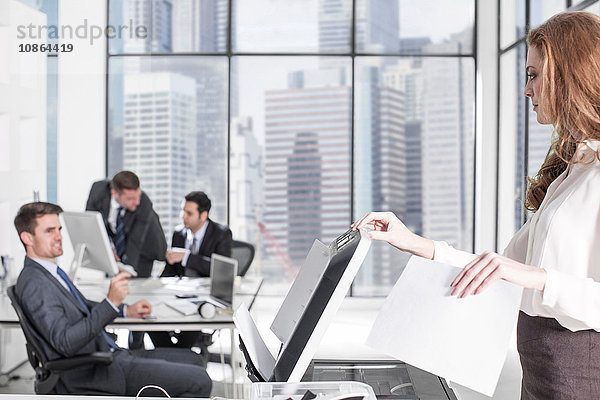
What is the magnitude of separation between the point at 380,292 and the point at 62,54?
3846mm

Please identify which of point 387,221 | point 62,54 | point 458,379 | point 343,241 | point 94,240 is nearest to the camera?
point 458,379

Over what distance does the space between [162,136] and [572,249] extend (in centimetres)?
513

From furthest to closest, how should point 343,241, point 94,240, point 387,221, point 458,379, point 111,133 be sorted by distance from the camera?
1. point 111,133
2. point 94,240
3. point 387,221
4. point 343,241
5. point 458,379

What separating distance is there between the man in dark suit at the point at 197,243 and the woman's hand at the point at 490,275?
11.8 feet

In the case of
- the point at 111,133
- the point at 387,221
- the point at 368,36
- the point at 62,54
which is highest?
the point at 368,36

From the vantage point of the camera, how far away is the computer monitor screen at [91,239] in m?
3.98

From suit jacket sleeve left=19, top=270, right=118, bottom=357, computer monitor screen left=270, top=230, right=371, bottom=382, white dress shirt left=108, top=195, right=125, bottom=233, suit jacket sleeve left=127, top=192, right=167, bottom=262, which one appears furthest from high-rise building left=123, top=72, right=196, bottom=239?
computer monitor screen left=270, top=230, right=371, bottom=382

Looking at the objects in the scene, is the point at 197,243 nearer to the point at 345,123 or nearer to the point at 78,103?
the point at 78,103

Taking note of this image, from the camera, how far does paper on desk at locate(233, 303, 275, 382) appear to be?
Answer: 1.49 m

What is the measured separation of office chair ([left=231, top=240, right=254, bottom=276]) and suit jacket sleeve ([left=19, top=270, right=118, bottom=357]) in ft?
6.69

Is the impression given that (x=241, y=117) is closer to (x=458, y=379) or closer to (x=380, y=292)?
(x=380, y=292)

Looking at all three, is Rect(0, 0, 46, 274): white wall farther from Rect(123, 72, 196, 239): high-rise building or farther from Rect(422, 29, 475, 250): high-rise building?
Rect(422, 29, 475, 250): high-rise building

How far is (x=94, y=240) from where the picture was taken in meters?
4.06

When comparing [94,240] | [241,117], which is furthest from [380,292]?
[94,240]
